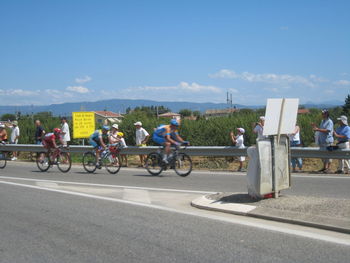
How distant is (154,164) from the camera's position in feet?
45.5

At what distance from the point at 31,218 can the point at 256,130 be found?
347 inches

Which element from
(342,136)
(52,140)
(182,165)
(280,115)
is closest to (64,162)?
(52,140)

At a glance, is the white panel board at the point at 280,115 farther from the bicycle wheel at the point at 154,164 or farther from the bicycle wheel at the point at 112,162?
the bicycle wheel at the point at 112,162

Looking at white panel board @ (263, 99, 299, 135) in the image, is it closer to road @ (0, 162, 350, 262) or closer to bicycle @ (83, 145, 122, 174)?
road @ (0, 162, 350, 262)

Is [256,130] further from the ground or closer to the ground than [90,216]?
further from the ground

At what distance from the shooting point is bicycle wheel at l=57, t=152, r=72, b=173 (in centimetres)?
1555

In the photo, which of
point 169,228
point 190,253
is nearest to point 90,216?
point 169,228

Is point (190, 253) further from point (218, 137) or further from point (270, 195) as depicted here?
point (218, 137)

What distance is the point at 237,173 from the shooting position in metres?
13.9

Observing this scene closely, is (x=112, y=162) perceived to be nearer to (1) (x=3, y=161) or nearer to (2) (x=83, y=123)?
(1) (x=3, y=161)

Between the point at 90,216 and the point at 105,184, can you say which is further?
the point at 105,184

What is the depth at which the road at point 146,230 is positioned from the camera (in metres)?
5.42

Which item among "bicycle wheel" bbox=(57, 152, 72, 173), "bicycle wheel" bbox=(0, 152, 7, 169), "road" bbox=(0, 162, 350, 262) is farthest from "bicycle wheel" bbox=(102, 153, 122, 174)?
"bicycle wheel" bbox=(0, 152, 7, 169)

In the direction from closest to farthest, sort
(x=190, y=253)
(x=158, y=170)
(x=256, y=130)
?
(x=190, y=253) < (x=158, y=170) < (x=256, y=130)
